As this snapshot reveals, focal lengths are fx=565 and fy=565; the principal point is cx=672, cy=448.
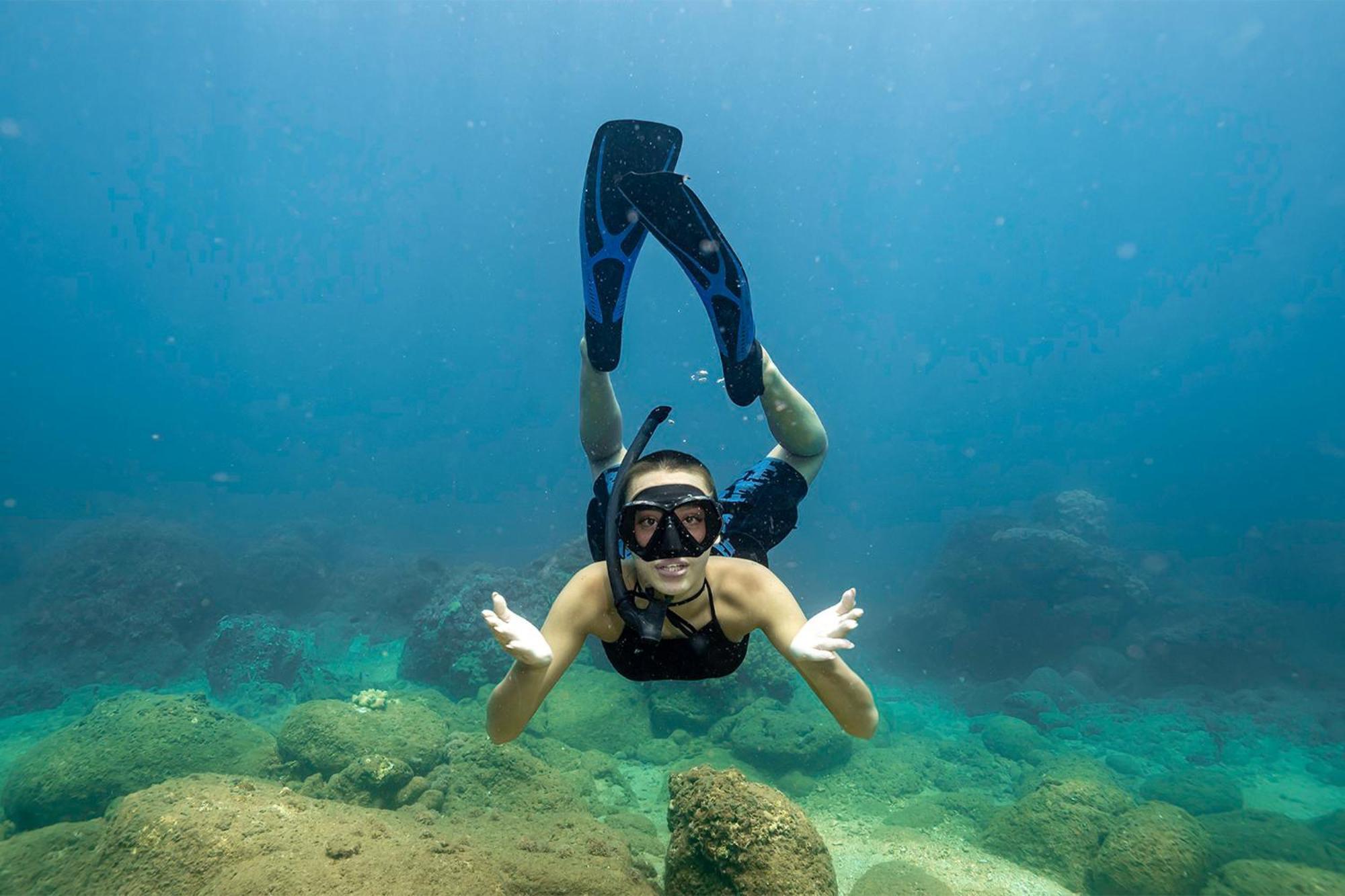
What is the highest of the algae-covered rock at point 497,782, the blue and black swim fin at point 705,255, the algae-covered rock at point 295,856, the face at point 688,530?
the blue and black swim fin at point 705,255

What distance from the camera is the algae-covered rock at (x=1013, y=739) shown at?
1070cm

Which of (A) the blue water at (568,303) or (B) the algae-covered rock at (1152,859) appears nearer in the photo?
(B) the algae-covered rock at (1152,859)

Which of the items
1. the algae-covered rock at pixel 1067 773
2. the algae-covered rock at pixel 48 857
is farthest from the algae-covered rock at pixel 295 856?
the algae-covered rock at pixel 1067 773

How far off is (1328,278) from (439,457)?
138470 mm

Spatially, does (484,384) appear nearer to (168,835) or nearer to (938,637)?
(938,637)

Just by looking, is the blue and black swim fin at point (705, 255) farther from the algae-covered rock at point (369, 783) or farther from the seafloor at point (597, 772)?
the algae-covered rock at point (369, 783)

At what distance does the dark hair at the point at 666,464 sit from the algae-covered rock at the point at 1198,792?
32.0 ft

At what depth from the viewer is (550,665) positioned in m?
2.99

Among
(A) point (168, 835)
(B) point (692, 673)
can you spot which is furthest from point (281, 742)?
(B) point (692, 673)

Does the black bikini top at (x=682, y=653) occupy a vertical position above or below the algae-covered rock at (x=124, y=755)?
above

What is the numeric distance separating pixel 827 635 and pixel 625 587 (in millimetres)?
1082

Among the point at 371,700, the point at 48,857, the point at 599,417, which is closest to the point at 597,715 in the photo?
the point at 371,700

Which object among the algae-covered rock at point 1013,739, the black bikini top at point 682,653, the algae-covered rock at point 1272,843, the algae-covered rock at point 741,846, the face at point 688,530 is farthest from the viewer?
the algae-covered rock at point 1013,739

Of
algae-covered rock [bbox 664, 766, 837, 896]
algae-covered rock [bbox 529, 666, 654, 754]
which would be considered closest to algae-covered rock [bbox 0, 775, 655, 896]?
Answer: algae-covered rock [bbox 664, 766, 837, 896]
